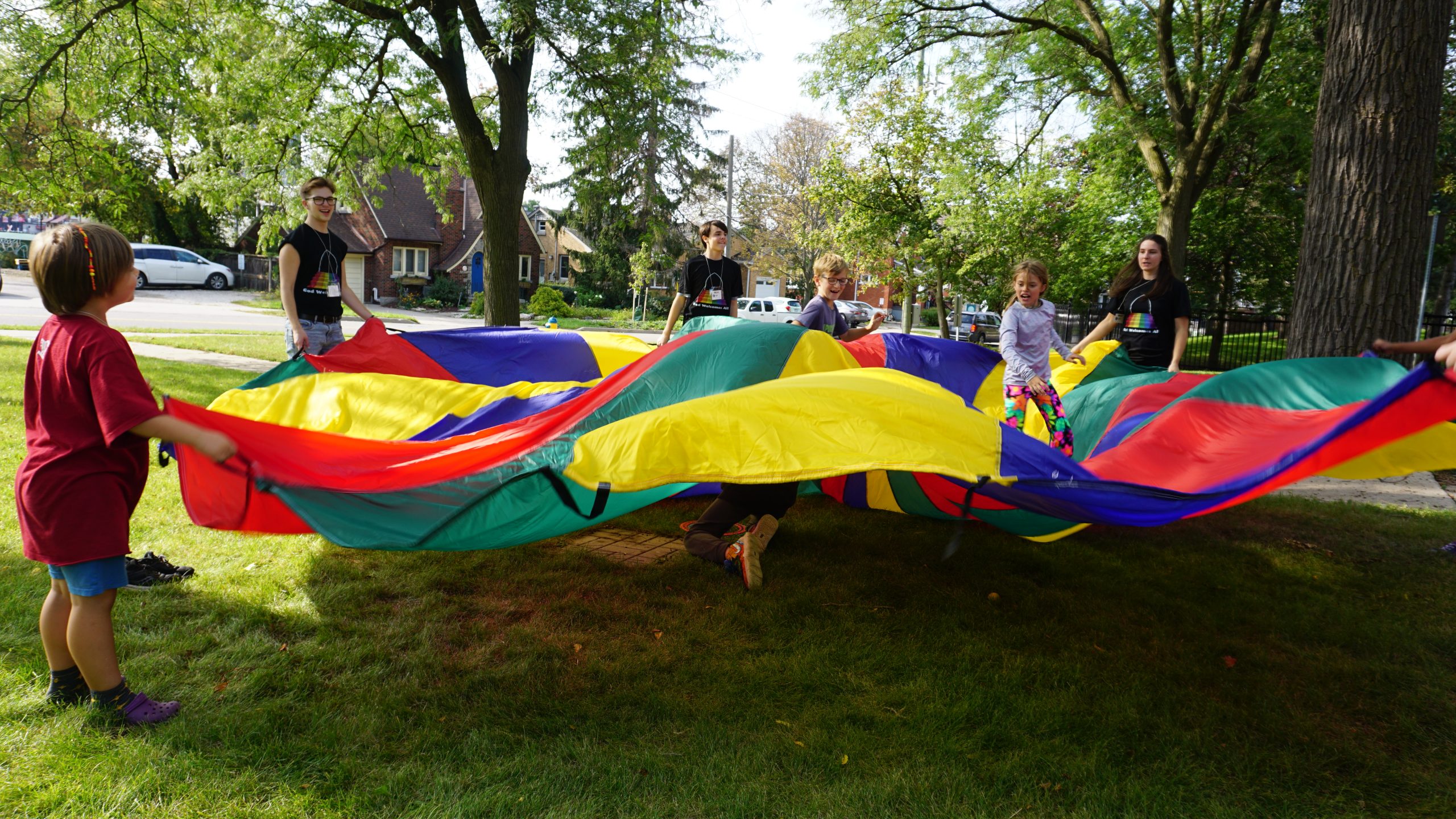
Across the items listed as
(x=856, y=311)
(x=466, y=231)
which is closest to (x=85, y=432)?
(x=856, y=311)

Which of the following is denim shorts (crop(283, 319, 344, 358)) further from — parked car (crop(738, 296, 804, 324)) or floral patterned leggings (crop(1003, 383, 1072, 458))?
parked car (crop(738, 296, 804, 324))

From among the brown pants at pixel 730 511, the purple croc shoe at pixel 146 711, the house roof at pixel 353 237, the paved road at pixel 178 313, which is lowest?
the purple croc shoe at pixel 146 711

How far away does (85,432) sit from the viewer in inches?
84.5

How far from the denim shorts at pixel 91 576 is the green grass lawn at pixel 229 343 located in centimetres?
862

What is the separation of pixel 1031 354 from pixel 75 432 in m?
3.74

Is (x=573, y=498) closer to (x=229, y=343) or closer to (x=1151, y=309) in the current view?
(x=1151, y=309)

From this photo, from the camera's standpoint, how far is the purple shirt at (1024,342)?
4.01 metres

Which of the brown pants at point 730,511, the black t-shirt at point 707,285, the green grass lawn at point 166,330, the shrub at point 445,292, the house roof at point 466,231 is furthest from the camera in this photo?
the house roof at point 466,231

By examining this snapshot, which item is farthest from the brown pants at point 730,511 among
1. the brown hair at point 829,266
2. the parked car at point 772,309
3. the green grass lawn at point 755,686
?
the parked car at point 772,309

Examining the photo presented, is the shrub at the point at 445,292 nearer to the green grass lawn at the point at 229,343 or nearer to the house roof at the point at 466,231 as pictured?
the house roof at the point at 466,231

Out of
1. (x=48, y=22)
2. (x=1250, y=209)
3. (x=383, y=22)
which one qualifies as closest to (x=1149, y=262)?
(x=383, y=22)

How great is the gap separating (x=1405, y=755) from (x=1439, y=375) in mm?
1101

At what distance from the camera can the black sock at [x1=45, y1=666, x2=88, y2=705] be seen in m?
2.37

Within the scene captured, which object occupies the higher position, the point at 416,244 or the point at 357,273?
the point at 416,244
